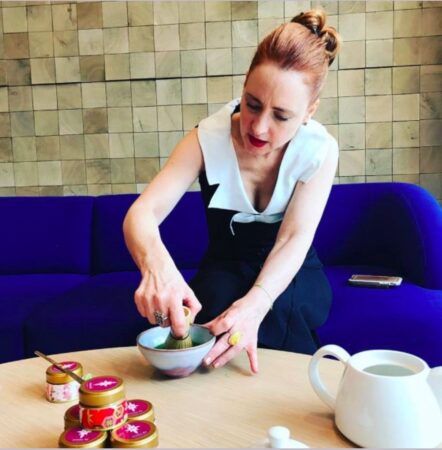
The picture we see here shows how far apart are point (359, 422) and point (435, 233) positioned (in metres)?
1.37

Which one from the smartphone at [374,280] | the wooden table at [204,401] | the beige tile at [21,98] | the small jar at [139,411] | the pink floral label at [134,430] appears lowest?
the smartphone at [374,280]

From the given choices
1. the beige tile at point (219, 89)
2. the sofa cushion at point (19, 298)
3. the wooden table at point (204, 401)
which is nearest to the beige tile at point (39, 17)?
the beige tile at point (219, 89)

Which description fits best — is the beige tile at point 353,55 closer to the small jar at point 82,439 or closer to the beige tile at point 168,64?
the beige tile at point 168,64

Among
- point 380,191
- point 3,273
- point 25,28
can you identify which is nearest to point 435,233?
point 380,191

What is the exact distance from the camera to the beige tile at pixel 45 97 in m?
2.68

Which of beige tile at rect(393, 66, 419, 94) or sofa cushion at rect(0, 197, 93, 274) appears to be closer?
sofa cushion at rect(0, 197, 93, 274)

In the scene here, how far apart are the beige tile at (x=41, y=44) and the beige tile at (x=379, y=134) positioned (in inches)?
64.1

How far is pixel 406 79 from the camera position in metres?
2.50

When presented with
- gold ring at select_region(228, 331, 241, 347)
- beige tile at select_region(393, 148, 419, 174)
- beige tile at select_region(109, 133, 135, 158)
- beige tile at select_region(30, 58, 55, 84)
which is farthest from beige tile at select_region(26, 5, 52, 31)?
gold ring at select_region(228, 331, 241, 347)

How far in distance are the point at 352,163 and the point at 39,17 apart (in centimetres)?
172

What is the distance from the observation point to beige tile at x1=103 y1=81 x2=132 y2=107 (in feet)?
8.65

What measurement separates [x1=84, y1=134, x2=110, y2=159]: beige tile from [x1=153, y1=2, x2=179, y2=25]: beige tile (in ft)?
2.05

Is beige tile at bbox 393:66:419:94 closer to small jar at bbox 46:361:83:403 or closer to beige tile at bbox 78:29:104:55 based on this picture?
beige tile at bbox 78:29:104:55

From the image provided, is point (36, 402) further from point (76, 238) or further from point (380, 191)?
point (380, 191)
